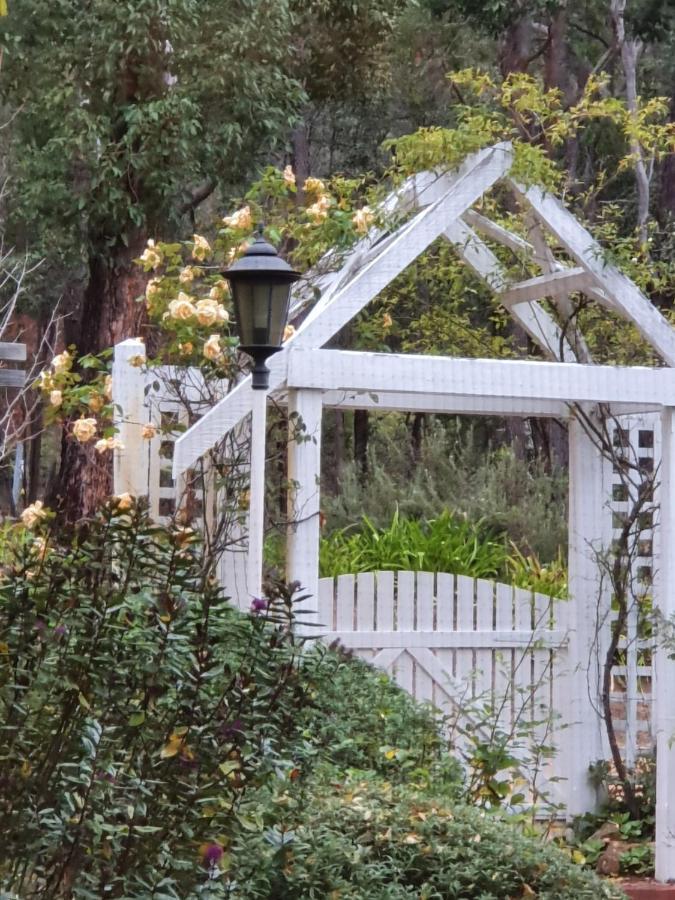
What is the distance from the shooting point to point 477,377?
19.0ft

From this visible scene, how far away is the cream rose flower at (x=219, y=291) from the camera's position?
6402 millimetres

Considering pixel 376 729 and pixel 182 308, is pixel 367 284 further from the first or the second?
pixel 376 729

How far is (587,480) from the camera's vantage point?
6898 mm

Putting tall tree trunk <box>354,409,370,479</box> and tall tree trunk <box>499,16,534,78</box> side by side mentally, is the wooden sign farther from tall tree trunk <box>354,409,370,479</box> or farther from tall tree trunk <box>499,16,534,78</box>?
tall tree trunk <box>354,409,370,479</box>

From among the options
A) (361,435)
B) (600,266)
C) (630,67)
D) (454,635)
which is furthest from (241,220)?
(361,435)

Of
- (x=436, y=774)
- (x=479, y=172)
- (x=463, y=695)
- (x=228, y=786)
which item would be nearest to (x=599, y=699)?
(x=463, y=695)

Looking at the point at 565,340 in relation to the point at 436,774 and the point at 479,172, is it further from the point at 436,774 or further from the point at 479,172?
the point at 436,774

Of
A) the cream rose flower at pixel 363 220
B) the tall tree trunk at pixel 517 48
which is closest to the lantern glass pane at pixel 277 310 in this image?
the cream rose flower at pixel 363 220

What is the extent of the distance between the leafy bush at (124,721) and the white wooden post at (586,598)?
398 centimetres

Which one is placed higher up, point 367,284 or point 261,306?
point 367,284

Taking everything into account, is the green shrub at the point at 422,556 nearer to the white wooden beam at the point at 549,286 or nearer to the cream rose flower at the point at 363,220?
the white wooden beam at the point at 549,286

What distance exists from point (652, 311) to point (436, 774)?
7.67ft

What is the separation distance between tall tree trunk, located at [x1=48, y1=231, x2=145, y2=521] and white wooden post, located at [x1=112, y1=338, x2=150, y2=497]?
682 cm

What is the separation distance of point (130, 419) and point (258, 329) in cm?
126
